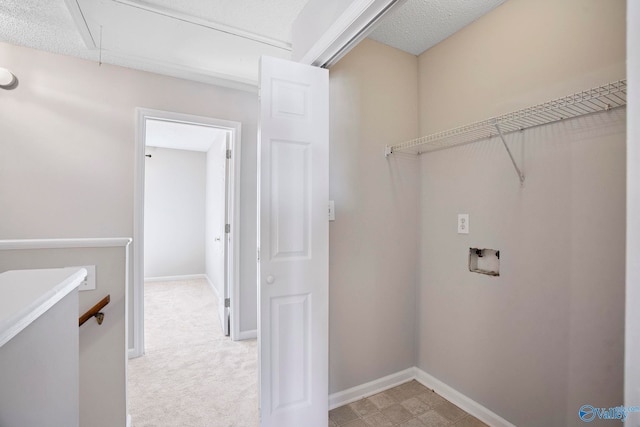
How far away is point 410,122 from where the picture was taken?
7.07 ft

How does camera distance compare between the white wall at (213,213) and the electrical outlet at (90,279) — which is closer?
the electrical outlet at (90,279)

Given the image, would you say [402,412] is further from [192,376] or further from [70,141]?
[70,141]

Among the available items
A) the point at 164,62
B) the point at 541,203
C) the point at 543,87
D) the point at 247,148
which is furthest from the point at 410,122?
the point at 164,62

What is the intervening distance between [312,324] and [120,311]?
3.21 ft

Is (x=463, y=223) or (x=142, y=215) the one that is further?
(x=142, y=215)

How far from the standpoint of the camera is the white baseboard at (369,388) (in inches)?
73.5

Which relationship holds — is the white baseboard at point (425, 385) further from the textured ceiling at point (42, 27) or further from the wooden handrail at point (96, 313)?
the textured ceiling at point (42, 27)

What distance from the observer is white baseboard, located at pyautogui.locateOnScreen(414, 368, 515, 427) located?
5.50 ft

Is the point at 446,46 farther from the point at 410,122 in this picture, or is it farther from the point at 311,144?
the point at 311,144

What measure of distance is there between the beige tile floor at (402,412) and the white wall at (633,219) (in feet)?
4.65

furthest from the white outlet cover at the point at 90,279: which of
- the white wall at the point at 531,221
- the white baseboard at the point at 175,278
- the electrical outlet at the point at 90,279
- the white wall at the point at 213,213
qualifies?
the white baseboard at the point at 175,278

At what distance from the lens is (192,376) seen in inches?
88.2

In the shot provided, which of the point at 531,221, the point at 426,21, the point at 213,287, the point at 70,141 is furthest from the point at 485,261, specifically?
the point at 213,287

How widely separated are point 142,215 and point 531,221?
2.79 m
